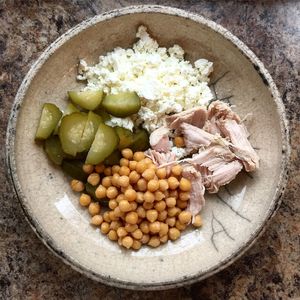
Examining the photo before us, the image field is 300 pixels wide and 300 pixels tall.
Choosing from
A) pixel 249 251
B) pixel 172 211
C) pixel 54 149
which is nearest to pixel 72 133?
pixel 54 149

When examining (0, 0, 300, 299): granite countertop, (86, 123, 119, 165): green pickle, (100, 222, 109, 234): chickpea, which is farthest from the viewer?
(0, 0, 300, 299): granite countertop

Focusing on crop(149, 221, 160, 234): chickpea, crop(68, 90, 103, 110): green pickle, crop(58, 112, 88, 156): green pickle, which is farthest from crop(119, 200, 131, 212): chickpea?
crop(68, 90, 103, 110): green pickle

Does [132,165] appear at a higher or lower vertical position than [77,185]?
higher

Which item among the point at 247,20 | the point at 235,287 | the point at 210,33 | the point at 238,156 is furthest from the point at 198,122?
the point at 235,287

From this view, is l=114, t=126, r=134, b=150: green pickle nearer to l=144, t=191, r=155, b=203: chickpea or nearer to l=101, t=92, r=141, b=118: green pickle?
l=101, t=92, r=141, b=118: green pickle

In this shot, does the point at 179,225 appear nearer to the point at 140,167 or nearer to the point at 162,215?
the point at 162,215
